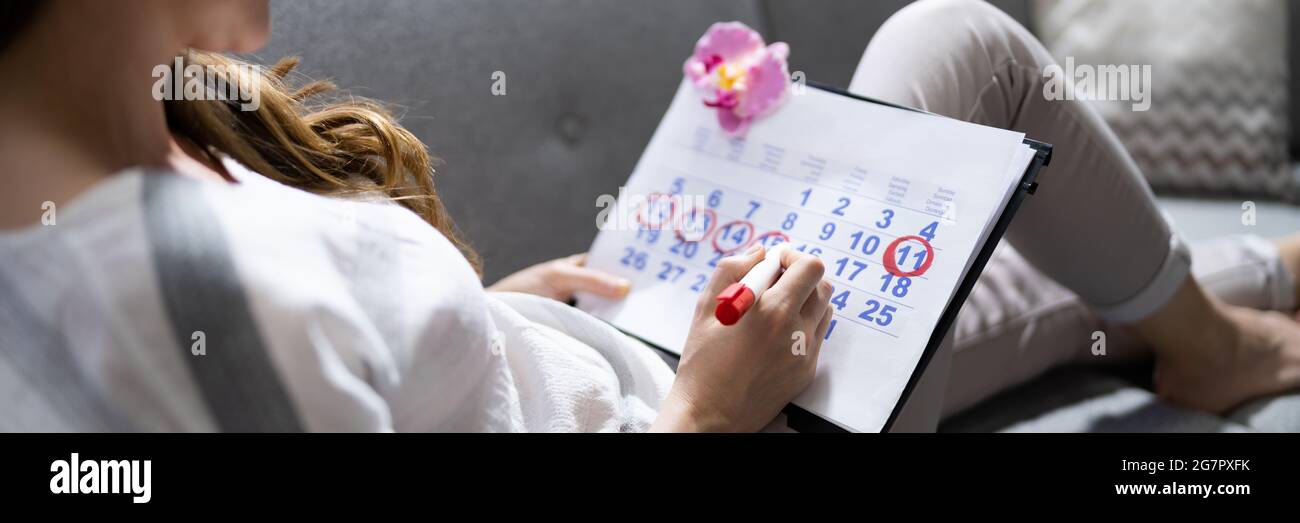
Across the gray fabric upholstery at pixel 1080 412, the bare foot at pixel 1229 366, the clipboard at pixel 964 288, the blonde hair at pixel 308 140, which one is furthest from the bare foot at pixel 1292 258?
the blonde hair at pixel 308 140

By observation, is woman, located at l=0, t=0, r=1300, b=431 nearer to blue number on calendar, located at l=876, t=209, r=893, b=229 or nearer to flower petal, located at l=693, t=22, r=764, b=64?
blue number on calendar, located at l=876, t=209, r=893, b=229

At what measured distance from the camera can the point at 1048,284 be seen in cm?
96

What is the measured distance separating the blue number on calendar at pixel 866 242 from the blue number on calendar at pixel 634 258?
19cm

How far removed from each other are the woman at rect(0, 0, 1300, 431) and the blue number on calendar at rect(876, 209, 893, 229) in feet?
0.24

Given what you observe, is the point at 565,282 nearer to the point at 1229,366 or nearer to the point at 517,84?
the point at 517,84

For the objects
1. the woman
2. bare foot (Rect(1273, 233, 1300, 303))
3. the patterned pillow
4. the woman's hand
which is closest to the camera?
the woman

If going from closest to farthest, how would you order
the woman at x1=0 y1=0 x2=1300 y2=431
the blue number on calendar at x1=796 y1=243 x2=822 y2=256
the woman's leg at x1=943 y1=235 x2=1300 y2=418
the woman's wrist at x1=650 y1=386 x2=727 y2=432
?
the woman at x1=0 y1=0 x2=1300 y2=431 < the woman's wrist at x1=650 y1=386 x2=727 y2=432 < the blue number on calendar at x1=796 y1=243 x2=822 y2=256 < the woman's leg at x1=943 y1=235 x2=1300 y2=418

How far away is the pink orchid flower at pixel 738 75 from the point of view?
785mm

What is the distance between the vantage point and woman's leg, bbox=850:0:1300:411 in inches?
30.9

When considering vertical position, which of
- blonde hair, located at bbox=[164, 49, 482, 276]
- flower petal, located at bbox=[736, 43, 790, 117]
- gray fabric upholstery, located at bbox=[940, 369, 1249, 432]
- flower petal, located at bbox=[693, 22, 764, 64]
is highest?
flower petal, located at bbox=[693, 22, 764, 64]

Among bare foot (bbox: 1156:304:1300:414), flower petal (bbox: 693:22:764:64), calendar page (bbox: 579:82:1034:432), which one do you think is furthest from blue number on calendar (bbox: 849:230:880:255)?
bare foot (bbox: 1156:304:1300:414)

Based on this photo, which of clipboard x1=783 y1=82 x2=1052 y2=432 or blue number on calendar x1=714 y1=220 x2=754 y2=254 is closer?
clipboard x1=783 y1=82 x2=1052 y2=432
